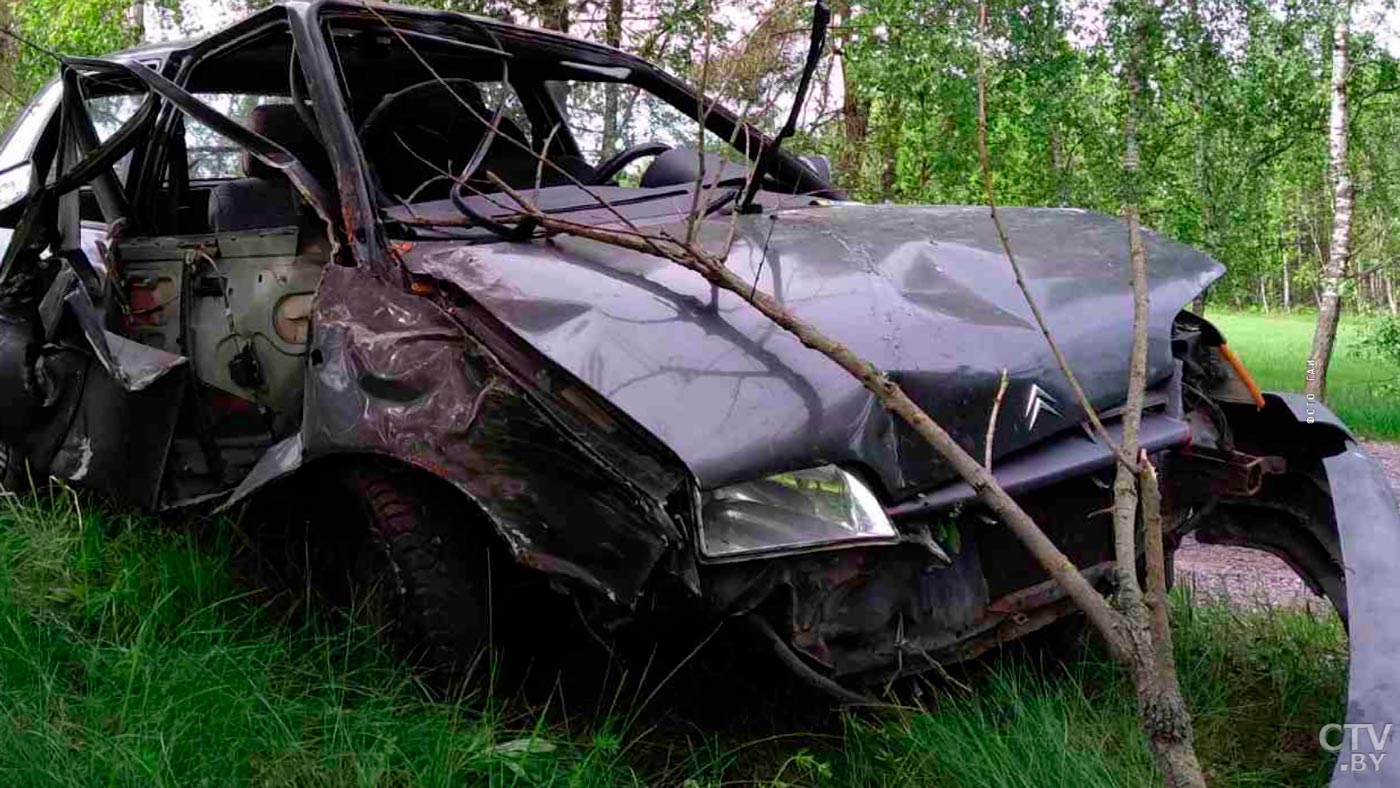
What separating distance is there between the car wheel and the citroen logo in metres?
1.19

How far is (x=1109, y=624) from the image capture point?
188cm

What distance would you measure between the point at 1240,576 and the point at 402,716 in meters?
3.38

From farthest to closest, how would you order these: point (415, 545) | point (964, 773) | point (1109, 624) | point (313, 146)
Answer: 1. point (313, 146)
2. point (415, 545)
3. point (964, 773)
4. point (1109, 624)

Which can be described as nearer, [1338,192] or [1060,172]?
[1338,192]

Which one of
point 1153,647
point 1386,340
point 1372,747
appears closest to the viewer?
point 1153,647

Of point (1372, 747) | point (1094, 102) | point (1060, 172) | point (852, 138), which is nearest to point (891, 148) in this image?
point (852, 138)

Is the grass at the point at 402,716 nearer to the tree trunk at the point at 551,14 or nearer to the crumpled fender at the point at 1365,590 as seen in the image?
the crumpled fender at the point at 1365,590

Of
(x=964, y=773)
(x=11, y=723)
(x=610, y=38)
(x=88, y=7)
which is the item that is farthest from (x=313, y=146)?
(x=88, y=7)

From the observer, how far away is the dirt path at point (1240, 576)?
3.99 metres

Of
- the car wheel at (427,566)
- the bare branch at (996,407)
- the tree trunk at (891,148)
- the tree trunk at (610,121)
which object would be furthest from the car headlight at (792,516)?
the tree trunk at (891,148)

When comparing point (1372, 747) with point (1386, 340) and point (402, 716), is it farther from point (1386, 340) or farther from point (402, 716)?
point (1386, 340)

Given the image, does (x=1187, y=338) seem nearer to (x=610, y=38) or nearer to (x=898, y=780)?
(x=898, y=780)

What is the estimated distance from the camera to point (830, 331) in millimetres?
2381

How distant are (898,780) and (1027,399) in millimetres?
808
